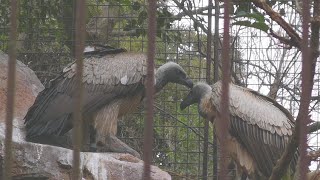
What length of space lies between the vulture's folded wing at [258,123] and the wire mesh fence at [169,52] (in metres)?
0.66

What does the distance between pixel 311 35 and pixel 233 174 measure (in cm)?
506

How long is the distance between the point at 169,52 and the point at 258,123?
1.82 m

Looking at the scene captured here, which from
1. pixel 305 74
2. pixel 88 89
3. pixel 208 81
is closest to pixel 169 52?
pixel 208 81

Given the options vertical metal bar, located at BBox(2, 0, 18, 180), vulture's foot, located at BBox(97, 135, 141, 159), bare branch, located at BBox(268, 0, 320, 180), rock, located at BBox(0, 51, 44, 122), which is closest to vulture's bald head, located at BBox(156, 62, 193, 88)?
vulture's foot, located at BBox(97, 135, 141, 159)

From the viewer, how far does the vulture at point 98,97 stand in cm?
648

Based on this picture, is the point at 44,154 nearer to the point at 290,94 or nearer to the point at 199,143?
the point at 199,143

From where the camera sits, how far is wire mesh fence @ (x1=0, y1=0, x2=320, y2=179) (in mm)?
7969

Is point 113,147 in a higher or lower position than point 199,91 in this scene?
lower

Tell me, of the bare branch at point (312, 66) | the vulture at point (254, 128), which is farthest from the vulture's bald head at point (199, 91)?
the bare branch at point (312, 66)

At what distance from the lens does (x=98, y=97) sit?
→ 682 centimetres

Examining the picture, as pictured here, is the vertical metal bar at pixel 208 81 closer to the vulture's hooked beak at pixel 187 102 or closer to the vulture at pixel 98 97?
the vulture's hooked beak at pixel 187 102

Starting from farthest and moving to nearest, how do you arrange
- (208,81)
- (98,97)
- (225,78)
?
(208,81)
(98,97)
(225,78)

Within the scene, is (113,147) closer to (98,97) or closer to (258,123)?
(98,97)

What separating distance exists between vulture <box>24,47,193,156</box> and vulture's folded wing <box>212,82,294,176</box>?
0.73 meters
